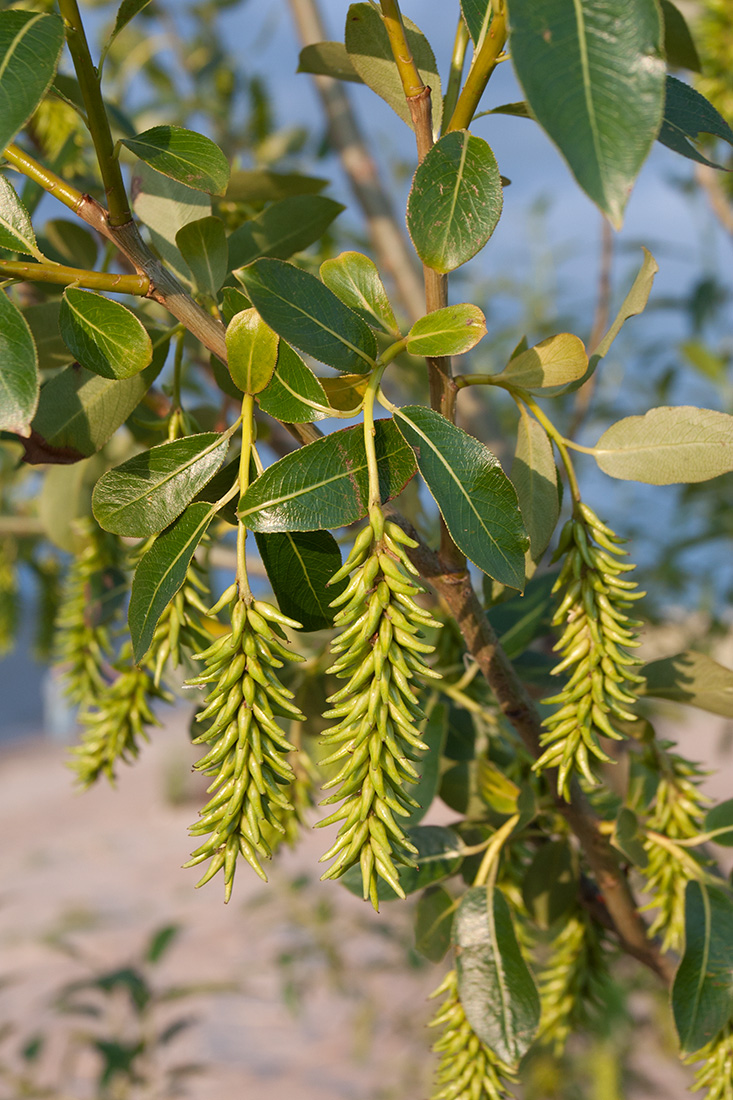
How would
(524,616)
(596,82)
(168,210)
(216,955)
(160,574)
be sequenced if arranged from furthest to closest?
(216,955) < (524,616) < (168,210) < (160,574) < (596,82)

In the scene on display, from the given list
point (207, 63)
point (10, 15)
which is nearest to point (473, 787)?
point (10, 15)

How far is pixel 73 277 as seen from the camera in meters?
0.34

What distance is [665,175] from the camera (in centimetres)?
163

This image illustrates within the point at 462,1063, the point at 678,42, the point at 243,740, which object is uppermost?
the point at 678,42

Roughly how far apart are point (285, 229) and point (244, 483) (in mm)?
215

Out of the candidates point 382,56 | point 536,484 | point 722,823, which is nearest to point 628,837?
point 722,823

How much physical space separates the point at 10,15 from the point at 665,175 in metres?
1.59

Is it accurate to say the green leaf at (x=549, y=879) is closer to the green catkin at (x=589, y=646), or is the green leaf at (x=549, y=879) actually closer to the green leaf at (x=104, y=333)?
the green catkin at (x=589, y=646)

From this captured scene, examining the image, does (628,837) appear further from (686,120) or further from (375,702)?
(686,120)

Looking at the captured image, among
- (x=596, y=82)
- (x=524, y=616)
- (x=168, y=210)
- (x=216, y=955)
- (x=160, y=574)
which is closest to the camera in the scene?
(x=596, y=82)

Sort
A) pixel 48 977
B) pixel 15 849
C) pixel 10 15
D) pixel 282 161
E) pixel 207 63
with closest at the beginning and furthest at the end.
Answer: pixel 10 15, pixel 282 161, pixel 207 63, pixel 48 977, pixel 15 849

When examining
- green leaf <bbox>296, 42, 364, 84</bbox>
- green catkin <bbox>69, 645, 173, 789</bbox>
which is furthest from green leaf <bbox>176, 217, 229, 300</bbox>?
green catkin <bbox>69, 645, 173, 789</bbox>

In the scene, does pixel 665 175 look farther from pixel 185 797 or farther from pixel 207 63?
pixel 185 797

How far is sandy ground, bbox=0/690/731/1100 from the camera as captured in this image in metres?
2.33
